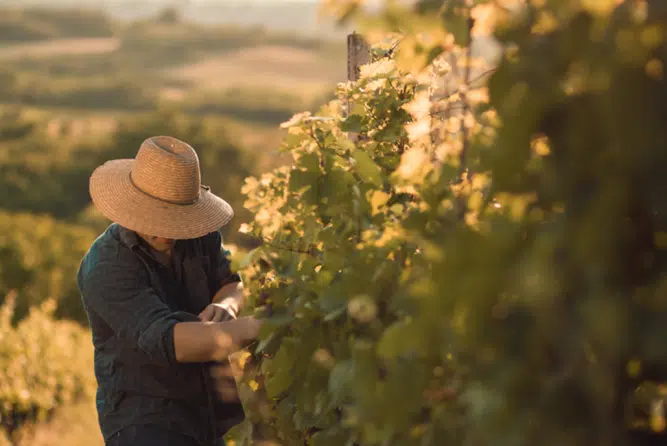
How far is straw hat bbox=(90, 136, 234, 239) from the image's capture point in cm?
319

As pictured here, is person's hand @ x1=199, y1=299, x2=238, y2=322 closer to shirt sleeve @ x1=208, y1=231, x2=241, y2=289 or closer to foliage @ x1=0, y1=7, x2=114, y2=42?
shirt sleeve @ x1=208, y1=231, x2=241, y2=289

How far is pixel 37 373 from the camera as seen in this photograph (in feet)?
37.1

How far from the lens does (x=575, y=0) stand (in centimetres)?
125

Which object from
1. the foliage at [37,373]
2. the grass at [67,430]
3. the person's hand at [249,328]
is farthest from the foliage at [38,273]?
the person's hand at [249,328]

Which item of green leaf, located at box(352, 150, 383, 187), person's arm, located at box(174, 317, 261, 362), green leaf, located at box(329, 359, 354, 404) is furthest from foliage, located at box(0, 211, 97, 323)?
green leaf, located at box(329, 359, 354, 404)

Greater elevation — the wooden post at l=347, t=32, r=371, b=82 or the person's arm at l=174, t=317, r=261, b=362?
the wooden post at l=347, t=32, r=371, b=82

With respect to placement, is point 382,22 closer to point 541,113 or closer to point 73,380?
point 541,113

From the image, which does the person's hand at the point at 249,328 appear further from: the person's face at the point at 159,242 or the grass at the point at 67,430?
the grass at the point at 67,430

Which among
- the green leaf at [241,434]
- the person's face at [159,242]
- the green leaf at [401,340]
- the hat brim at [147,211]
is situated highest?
the green leaf at [401,340]

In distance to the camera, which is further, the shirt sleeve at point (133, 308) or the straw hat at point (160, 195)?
the straw hat at point (160, 195)

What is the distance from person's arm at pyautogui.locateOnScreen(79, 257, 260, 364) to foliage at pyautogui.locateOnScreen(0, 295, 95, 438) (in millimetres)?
7357

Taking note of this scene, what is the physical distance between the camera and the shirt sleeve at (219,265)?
142 inches

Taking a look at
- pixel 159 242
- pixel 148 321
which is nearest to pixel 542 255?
pixel 148 321

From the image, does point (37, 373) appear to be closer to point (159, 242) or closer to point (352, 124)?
point (159, 242)
